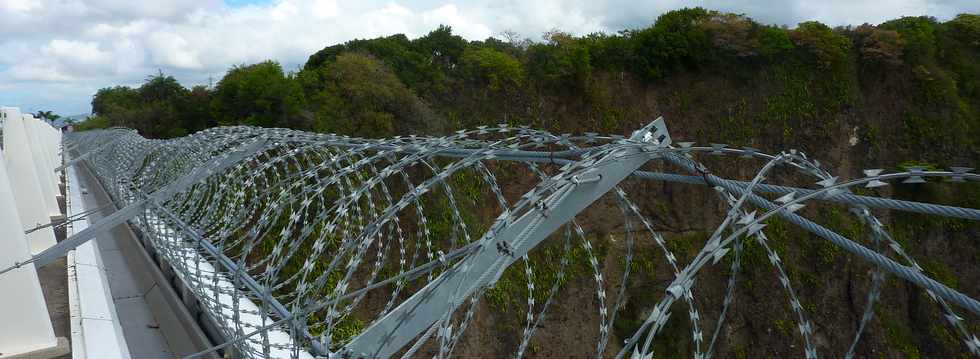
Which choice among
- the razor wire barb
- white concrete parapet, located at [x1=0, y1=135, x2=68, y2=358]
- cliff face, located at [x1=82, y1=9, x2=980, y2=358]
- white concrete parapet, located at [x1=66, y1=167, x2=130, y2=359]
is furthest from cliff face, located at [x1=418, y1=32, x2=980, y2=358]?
white concrete parapet, located at [x1=0, y1=135, x2=68, y2=358]

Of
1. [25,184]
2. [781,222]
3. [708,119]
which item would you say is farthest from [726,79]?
[25,184]

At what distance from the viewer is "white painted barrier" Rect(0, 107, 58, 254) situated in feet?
19.2

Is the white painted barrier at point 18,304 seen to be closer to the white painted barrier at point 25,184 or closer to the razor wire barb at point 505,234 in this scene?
the razor wire barb at point 505,234

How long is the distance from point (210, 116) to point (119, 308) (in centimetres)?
1397

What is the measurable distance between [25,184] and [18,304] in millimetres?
3362

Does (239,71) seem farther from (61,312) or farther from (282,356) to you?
(282,356)

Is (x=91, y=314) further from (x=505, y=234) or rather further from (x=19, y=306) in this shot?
(x=505, y=234)

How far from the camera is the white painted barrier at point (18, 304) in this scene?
3500mm

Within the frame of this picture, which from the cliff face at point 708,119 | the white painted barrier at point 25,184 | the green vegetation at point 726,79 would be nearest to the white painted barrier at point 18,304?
the white painted barrier at point 25,184

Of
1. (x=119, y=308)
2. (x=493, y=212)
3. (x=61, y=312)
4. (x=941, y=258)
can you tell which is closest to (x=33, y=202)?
(x=119, y=308)

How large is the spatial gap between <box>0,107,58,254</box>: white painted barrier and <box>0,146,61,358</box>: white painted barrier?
2406 mm

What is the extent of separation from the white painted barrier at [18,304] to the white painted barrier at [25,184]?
2.41m

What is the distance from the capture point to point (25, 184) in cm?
616

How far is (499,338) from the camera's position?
14.3 metres
